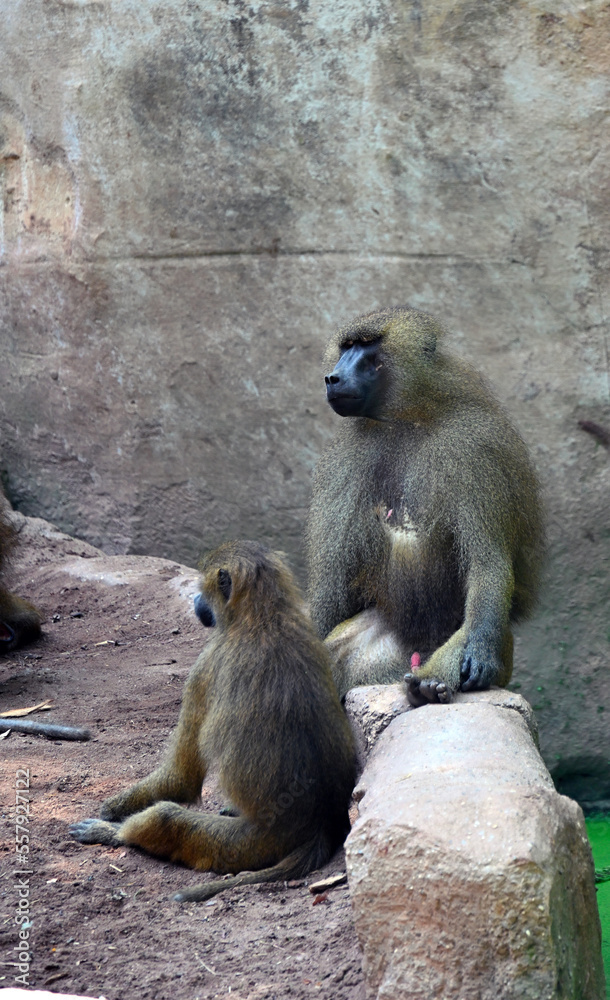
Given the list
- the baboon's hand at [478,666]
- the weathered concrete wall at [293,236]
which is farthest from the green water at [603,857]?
the baboon's hand at [478,666]

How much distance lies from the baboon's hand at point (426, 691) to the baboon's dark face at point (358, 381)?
104cm

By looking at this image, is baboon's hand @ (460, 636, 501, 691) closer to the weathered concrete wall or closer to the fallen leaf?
the fallen leaf

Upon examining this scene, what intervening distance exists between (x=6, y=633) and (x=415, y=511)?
8.23ft

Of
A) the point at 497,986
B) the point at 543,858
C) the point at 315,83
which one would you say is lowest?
the point at 497,986

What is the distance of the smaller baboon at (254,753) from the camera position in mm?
2988

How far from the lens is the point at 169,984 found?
7.75ft

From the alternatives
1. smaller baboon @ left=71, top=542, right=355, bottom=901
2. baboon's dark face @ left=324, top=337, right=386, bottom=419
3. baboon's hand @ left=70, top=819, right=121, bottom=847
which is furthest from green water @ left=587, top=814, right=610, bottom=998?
baboon's dark face @ left=324, top=337, right=386, bottom=419

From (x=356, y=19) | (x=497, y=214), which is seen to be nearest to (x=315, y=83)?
(x=356, y=19)

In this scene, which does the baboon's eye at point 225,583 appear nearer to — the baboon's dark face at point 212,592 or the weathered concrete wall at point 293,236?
the baboon's dark face at point 212,592

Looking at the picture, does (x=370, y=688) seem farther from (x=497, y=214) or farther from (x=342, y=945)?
(x=497, y=214)

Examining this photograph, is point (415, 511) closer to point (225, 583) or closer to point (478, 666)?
point (478, 666)

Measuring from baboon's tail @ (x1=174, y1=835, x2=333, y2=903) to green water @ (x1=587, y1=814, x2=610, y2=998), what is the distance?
186 cm

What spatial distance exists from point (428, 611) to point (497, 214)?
290 cm

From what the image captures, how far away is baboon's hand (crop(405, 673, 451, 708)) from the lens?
3.16 meters
